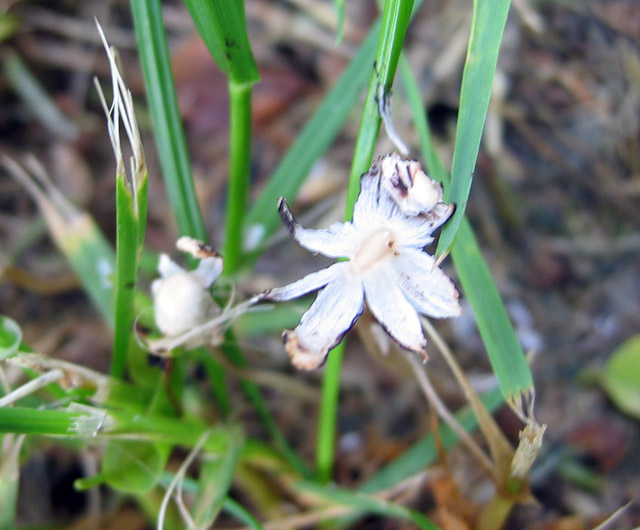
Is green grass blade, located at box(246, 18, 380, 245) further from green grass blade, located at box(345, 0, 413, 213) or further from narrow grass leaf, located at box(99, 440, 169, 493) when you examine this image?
narrow grass leaf, located at box(99, 440, 169, 493)

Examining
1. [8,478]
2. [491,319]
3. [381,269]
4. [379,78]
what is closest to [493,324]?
[491,319]

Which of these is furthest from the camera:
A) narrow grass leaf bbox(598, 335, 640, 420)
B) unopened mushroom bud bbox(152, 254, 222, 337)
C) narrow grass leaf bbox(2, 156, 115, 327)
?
narrow grass leaf bbox(598, 335, 640, 420)

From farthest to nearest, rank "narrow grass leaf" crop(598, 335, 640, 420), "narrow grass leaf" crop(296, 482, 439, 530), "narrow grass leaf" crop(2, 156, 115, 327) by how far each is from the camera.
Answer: "narrow grass leaf" crop(598, 335, 640, 420) < "narrow grass leaf" crop(2, 156, 115, 327) < "narrow grass leaf" crop(296, 482, 439, 530)

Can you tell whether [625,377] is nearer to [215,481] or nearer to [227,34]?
[215,481]

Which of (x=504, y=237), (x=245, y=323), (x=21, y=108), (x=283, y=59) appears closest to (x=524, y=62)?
(x=504, y=237)

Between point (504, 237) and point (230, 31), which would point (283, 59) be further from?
point (230, 31)

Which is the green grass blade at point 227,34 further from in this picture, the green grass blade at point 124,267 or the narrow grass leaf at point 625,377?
the narrow grass leaf at point 625,377

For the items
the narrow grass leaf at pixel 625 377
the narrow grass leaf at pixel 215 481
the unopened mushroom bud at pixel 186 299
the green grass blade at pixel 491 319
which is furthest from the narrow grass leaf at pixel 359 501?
the narrow grass leaf at pixel 625 377

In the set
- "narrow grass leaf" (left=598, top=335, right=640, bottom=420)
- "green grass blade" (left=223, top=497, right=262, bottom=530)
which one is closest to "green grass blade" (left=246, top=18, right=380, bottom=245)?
"green grass blade" (left=223, top=497, right=262, bottom=530)
